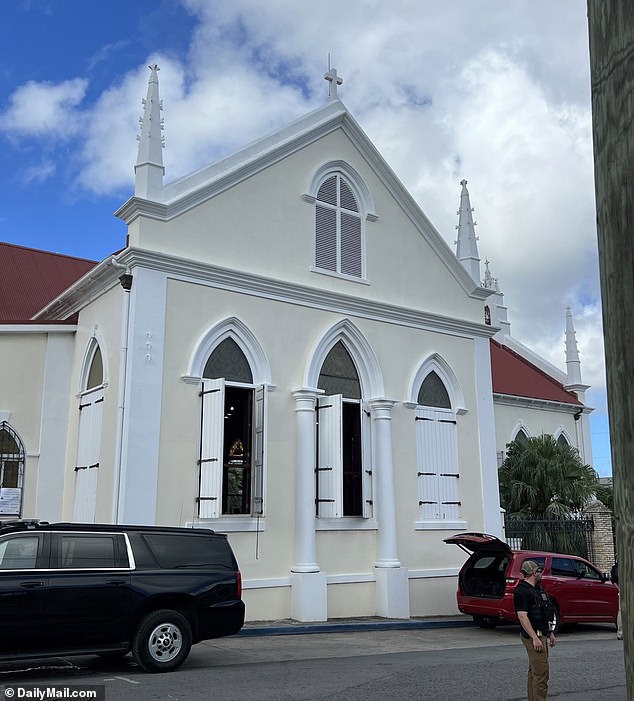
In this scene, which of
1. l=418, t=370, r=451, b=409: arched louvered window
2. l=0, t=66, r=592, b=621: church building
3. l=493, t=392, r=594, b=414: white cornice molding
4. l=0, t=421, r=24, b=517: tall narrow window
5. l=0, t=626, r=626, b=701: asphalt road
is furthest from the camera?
l=493, t=392, r=594, b=414: white cornice molding

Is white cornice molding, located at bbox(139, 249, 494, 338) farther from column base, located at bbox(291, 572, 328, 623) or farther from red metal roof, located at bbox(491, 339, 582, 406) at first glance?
red metal roof, located at bbox(491, 339, 582, 406)

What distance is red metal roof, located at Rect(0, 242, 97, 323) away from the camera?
2056 cm

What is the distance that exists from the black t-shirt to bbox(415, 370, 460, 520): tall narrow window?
963 cm

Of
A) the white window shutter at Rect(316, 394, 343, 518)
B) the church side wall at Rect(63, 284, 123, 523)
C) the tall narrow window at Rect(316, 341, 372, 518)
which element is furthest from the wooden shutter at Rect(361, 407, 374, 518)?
the church side wall at Rect(63, 284, 123, 523)

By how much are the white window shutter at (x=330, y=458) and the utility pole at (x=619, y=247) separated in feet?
47.6

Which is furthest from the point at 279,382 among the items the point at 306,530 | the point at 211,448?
the point at 306,530

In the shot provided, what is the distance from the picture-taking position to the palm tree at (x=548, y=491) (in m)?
21.9

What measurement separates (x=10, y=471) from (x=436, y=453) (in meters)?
9.18

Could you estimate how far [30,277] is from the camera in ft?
71.9

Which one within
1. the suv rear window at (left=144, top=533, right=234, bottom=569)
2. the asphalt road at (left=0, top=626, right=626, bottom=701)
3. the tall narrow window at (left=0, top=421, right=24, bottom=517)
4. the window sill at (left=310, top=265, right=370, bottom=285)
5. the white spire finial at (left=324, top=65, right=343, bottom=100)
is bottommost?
the asphalt road at (left=0, top=626, right=626, bottom=701)

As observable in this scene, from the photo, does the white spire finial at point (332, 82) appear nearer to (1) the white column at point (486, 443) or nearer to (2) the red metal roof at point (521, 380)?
(1) the white column at point (486, 443)

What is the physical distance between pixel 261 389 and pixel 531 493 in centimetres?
1113

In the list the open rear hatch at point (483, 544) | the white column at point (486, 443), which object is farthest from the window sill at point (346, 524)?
the white column at point (486, 443)

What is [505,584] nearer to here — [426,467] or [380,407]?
[426,467]
